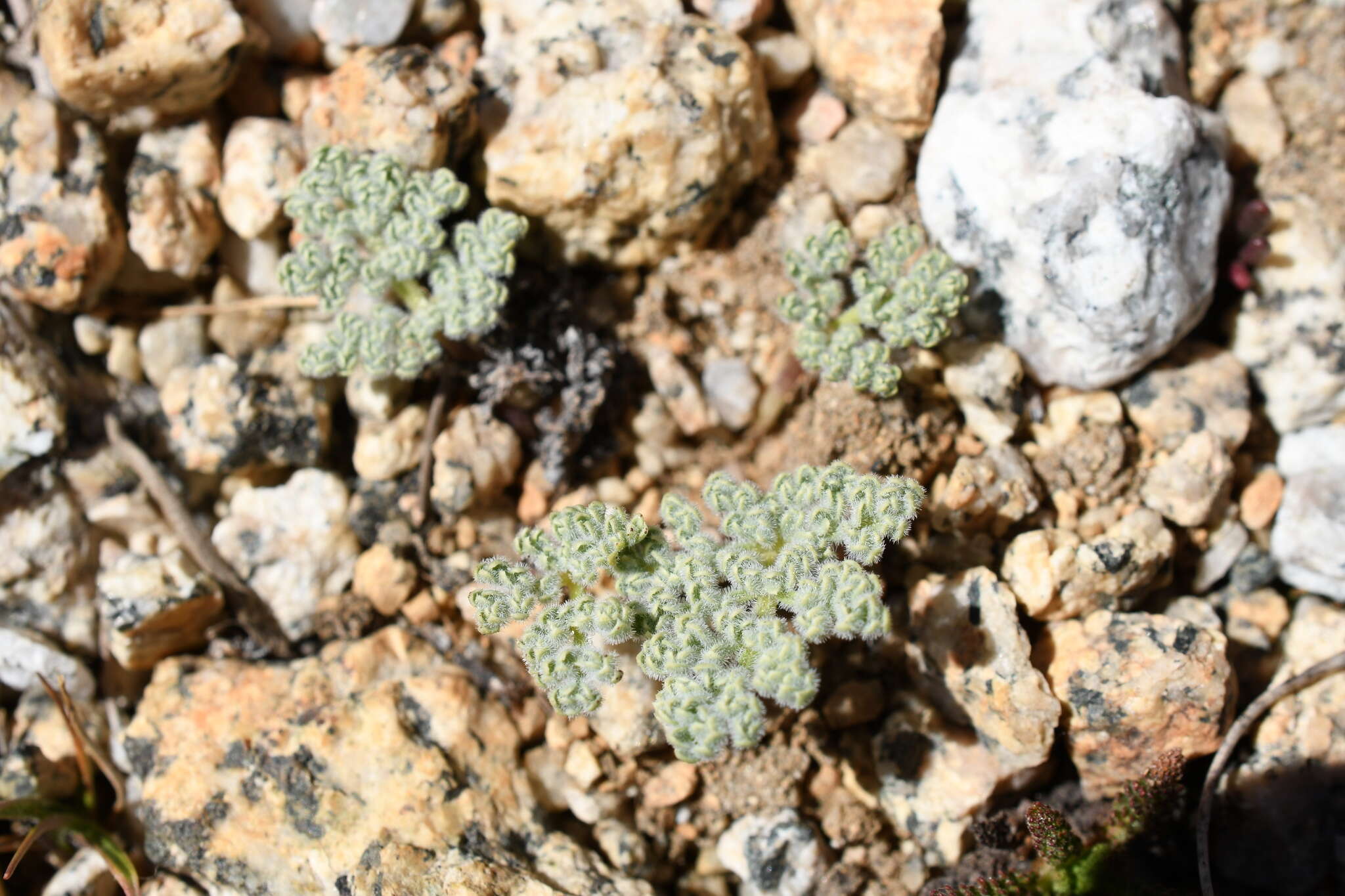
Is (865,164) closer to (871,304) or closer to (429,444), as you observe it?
(871,304)

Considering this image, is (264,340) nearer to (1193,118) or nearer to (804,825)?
(804,825)

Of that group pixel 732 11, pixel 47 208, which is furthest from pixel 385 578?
pixel 732 11

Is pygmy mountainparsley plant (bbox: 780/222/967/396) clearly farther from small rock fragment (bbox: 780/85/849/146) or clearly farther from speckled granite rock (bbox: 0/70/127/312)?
speckled granite rock (bbox: 0/70/127/312)

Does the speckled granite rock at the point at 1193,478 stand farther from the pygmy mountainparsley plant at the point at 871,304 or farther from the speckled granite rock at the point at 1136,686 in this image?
the pygmy mountainparsley plant at the point at 871,304

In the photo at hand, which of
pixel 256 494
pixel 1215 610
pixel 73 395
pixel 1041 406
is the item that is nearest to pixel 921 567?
pixel 1041 406

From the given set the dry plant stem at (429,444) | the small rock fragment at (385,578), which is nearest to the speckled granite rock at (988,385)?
the dry plant stem at (429,444)
